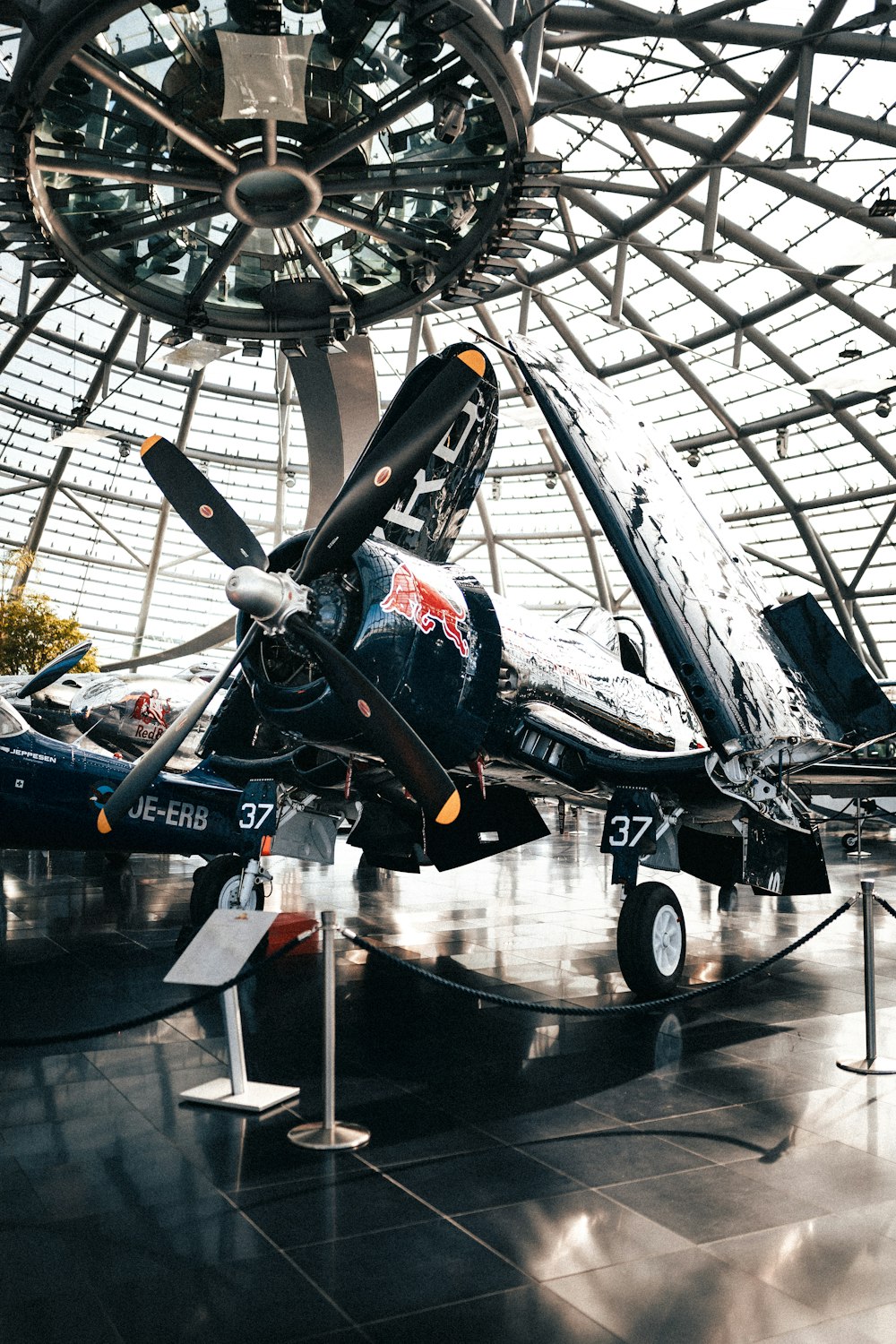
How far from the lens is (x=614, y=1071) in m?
7.17

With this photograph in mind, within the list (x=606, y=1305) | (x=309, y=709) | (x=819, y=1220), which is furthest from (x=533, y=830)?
(x=606, y=1305)

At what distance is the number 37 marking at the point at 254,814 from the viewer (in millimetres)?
10266

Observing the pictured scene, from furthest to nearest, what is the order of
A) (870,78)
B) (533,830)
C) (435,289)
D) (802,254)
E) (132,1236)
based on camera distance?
(802,254)
(870,78)
(435,289)
(533,830)
(132,1236)

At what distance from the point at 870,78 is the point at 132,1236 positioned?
22238mm

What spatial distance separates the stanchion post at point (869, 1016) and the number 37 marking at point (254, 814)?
18.3ft

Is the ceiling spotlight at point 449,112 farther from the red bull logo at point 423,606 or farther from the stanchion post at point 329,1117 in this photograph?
the stanchion post at point 329,1117

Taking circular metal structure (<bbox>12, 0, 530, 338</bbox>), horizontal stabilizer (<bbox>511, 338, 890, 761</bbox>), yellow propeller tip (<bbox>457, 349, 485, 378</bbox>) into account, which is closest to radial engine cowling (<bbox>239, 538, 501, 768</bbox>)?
yellow propeller tip (<bbox>457, 349, 485, 378</bbox>)

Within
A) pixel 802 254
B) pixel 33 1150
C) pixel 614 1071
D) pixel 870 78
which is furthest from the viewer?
pixel 802 254

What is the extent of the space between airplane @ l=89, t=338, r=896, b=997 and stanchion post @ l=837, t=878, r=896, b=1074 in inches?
83.1

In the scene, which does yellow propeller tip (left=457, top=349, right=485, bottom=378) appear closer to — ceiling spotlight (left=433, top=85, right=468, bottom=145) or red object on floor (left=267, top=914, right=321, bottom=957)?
red object on floor (left=267, top=914, right=321, bottom=957)

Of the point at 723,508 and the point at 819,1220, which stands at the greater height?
the point at 723,508

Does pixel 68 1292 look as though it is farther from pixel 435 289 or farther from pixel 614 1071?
pixel 435 289

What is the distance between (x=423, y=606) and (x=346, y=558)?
73 cm

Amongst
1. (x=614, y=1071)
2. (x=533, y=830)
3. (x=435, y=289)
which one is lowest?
(x=614, y=1071)
